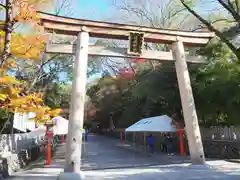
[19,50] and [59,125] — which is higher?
[19,50]

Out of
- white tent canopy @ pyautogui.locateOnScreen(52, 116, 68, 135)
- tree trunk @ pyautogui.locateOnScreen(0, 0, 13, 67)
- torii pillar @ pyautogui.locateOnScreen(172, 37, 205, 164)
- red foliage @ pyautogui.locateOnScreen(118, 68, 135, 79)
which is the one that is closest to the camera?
tree trunk @ pyautogui.locateOnScreen(0, 0, 13, 67)

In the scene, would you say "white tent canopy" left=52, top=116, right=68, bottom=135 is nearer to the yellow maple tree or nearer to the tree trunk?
the yellow maple tree

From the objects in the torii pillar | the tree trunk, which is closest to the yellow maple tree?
the tree trunk

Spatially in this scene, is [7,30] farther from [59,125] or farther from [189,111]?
[59,125]

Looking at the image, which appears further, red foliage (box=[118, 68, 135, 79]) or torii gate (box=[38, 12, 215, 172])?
red foliage (box=[118, 68, 135, 79])

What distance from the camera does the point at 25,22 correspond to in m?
8.50

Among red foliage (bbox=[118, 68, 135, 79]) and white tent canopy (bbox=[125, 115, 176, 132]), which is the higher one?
red foliage (bbox=[118, 68, 135, 79])

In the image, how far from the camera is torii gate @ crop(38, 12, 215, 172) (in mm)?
11395

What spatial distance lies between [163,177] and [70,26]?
292 inches

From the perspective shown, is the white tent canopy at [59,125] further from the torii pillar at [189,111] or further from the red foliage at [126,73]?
the red foliage at [126,73]

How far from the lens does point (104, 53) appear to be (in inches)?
524

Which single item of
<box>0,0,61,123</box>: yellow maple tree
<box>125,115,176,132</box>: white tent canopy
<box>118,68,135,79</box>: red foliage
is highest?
<box>118,68,135,79</box>: red foliage

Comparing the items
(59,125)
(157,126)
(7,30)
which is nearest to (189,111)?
(157,126)

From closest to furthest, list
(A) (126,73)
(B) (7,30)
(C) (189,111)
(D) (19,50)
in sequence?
(B) (7,30) → (D) (19,50) → (C) (189,111) → (A) (126,73)
